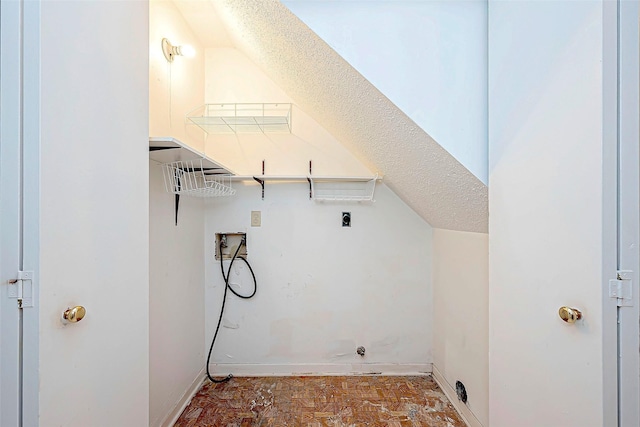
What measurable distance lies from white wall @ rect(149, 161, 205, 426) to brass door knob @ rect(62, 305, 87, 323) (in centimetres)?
81

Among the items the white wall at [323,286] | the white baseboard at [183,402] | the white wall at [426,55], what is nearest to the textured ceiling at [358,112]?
the white wall at [426,55]

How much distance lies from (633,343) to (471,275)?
1032mm

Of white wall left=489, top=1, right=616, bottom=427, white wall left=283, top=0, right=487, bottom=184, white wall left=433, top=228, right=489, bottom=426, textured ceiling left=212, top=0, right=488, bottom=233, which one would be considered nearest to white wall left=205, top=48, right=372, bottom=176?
textured ceiling left=212, top=0, right=488, bottom=233

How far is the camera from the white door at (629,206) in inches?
30.1

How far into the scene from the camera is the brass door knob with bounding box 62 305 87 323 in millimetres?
803

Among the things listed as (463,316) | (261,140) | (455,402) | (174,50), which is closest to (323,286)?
(463,316)

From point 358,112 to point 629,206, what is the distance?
114 centimetres

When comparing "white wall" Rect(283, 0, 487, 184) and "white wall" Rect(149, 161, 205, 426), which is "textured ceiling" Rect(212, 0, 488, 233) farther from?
"white wall" Rect(149, 161, 205, 426)

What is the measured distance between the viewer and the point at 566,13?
886mm

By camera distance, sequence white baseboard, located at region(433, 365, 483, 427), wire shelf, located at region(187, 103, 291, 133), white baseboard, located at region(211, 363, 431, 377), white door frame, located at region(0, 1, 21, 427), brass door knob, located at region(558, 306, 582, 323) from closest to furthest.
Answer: white door frame, located at region(0, 1, 21, 427)
brass door knob, located at region(558, 306, 582, 323)
white baseboard, located at region(433, 365, 483, 427)
wire shelf, located at region(187, 103, 291, 133)
white baseboard, located at region(211, 363, 431, 377)

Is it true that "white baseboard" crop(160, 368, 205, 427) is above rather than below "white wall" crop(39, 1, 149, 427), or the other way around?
below

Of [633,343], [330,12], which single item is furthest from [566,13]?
[633,343]

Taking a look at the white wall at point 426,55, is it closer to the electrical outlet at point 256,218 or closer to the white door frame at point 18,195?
the white door frame at point 18,195

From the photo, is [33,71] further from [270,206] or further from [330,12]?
[270,206]
